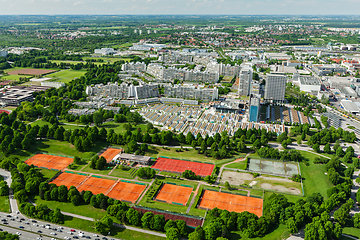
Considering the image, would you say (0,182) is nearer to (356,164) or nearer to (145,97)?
(145,97)

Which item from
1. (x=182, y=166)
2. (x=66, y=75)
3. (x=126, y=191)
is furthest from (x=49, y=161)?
(x=66, y=75)

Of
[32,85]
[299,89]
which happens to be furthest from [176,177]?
[32,85]

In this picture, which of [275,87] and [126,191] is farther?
[275,87]

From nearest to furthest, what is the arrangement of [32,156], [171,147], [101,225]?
[101,225] < [32,156] < [171,147]

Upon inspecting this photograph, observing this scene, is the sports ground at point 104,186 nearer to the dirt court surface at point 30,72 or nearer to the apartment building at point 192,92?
the apartment building at point 192,92

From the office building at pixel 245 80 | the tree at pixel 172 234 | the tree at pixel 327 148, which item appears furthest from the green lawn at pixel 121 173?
the office building at pixel 245 80

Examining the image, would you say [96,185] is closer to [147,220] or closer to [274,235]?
[147,220]
